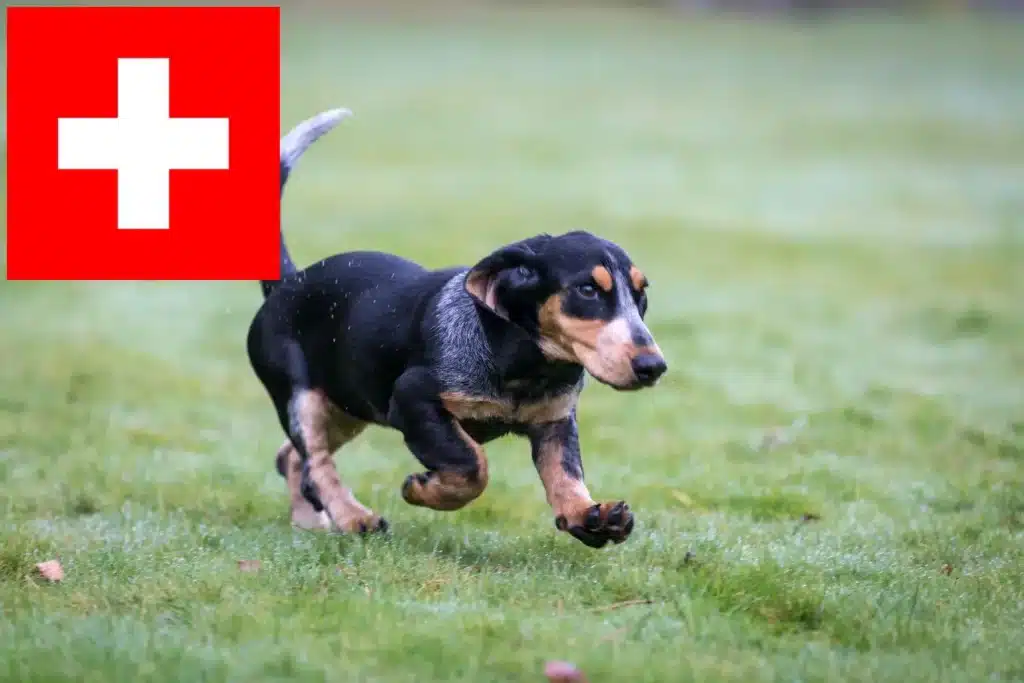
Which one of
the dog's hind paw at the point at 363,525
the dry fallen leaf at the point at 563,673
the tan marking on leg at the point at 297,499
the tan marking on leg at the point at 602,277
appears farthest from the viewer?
the tan marking on leg at the point at 297,499

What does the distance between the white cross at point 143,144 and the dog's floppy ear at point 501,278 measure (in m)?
7.10

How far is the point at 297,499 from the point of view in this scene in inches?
281

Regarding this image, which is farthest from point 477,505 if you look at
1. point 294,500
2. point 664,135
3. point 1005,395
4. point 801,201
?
point 664,135

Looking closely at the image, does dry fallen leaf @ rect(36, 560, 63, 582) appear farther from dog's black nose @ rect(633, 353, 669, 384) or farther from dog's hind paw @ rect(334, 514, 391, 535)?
dog's black nose @ rect(633, 353, 669, 384)

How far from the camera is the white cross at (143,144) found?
40.7ft

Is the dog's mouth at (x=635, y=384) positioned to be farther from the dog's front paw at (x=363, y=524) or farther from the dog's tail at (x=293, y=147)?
the dog's tail at (x=293, y=147)

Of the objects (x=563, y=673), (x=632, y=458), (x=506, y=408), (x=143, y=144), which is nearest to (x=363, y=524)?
(x=506, y=408)

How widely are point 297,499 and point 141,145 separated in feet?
20.0

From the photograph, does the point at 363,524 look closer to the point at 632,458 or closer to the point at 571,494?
the point at 571,494

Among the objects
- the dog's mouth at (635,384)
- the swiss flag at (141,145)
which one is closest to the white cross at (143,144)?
the swiss flag at (141,145)

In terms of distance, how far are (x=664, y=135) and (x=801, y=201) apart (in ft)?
23.4

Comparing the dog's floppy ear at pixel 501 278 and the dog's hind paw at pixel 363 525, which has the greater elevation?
the dog's floppy ear at pixel 501 278

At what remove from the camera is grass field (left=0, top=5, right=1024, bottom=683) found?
A: 15.7 ft

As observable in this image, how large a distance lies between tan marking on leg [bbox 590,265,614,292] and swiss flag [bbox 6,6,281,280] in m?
6.31
